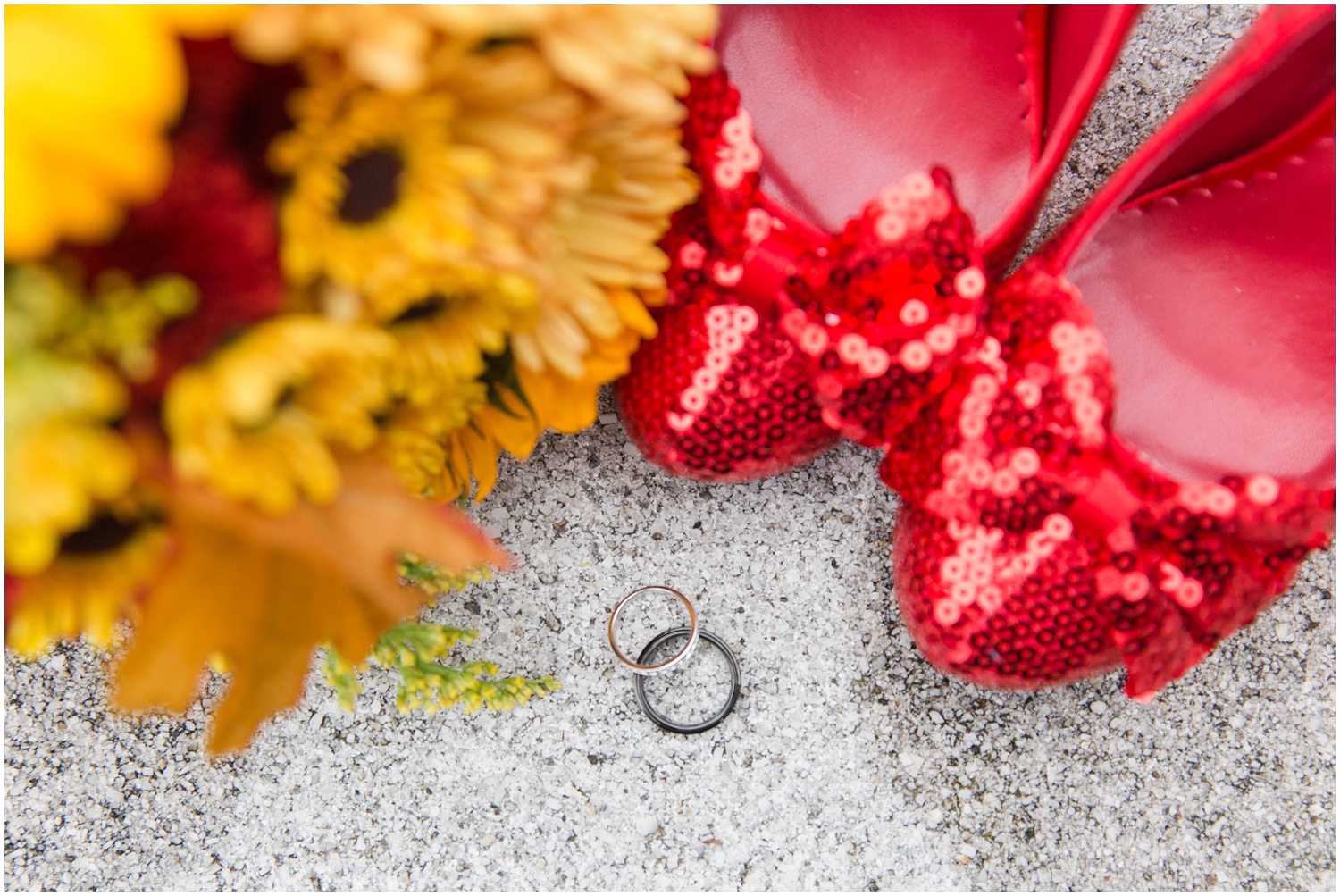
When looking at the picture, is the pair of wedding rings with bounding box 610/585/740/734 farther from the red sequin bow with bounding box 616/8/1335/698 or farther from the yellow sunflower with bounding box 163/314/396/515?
the yellow sunflower with bounding box 163/314/396/515

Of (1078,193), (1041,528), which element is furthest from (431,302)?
(1078,193)

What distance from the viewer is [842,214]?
513 millimetres

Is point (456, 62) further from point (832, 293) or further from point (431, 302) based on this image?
point (832, 293)

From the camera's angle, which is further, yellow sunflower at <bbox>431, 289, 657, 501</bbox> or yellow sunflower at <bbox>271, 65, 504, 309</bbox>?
yellow sunflower at <bbox>431, 289, 657, 501</bbox>

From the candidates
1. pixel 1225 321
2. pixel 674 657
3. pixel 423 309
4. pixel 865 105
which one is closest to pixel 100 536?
pixel 423 309

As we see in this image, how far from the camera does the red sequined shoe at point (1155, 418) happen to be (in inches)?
16.5

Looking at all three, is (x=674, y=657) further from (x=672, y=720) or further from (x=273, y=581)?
(x=273, y=581)

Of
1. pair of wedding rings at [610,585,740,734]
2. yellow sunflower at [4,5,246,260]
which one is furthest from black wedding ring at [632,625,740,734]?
yellow sunflower at [4,5,246,260]

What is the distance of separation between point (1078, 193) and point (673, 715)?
43 centimetres

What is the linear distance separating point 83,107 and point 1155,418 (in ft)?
1.67

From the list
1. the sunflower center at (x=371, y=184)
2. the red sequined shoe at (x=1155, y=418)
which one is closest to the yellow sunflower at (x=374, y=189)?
the sunflower center at (x=371, y=184)

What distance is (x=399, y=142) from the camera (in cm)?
26

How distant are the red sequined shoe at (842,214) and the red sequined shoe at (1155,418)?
42 mm

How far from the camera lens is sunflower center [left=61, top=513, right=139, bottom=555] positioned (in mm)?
264
